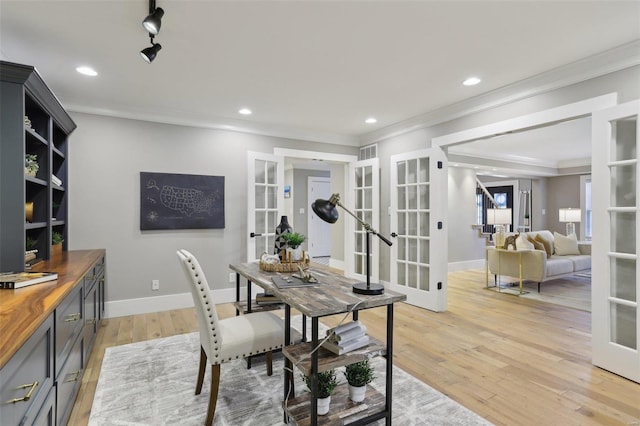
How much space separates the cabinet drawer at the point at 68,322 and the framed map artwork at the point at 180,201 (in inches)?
70.8

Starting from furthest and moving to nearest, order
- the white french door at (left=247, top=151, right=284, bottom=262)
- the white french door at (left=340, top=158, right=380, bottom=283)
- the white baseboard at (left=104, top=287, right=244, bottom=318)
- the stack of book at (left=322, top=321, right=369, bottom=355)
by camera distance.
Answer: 1. the white french door at (left=340, top=158, right=380, bottom=283)
2. the white french door at (left=247, top=151, right=284, bottom=262)
3. the white baseboard at (left=104, top=287, right=244, bottom=318)
4. the stack of book at (left=322, top=321, right=369, bottom=355)

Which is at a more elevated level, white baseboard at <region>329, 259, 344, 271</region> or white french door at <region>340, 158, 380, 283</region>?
white french door at <region>340, 158, 380, 283</region>

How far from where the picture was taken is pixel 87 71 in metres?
2.89

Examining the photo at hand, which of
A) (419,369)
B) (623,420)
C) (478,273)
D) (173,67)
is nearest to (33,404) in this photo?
(419,369)

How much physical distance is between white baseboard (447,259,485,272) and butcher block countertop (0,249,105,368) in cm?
630

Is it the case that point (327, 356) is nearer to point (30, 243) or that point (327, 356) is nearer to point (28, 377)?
point (28, 377)

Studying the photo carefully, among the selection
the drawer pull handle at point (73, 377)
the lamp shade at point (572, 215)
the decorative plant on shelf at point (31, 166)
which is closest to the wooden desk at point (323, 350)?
the drawer pull handle at point (73, 377)

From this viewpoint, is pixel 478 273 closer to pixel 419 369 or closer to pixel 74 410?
pixel 419 369

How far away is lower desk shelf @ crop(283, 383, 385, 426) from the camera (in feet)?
5.57

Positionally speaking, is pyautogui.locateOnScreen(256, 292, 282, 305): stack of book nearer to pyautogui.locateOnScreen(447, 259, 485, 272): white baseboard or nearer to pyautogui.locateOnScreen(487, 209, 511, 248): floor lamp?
pyautogui.locateOnScreen(487, 209, 511, 248): floor lamp

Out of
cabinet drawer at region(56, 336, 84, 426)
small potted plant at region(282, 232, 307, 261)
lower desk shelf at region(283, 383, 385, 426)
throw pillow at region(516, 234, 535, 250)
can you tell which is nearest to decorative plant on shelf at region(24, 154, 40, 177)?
cabinet drawer at region(56, 336, 84, 426)

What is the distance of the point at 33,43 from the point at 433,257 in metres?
4.26

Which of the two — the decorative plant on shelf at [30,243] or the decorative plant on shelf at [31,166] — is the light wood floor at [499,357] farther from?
the decorative plant on shelf at [31,166]

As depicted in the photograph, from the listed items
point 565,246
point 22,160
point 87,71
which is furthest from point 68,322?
point 565,246
